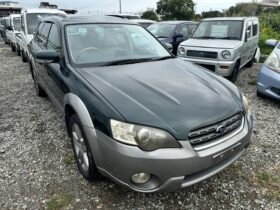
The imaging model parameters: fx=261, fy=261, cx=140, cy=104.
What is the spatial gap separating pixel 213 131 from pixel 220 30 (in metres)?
5.47

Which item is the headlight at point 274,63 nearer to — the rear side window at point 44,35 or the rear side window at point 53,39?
the rear side window at point 53,39

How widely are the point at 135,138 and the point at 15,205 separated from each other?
1417 millimetres

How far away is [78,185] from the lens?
2715mm

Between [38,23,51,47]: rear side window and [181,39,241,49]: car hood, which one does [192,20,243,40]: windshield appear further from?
[38,23,51,47]: rear side window

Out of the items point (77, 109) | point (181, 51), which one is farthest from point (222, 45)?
point (77, 109)

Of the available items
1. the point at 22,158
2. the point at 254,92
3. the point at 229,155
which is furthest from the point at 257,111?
the point at 22,158

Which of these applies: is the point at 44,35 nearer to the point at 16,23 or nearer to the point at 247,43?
the point at 247,43

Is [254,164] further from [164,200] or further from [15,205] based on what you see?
[15,205]

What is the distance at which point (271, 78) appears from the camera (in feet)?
15.1

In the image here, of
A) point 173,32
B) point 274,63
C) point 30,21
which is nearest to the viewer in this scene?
point 274,63

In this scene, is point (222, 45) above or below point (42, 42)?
below

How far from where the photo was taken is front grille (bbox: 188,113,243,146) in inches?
82.4

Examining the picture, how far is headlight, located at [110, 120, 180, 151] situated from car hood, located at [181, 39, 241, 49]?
15.4 ft

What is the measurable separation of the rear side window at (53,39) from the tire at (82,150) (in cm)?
118
